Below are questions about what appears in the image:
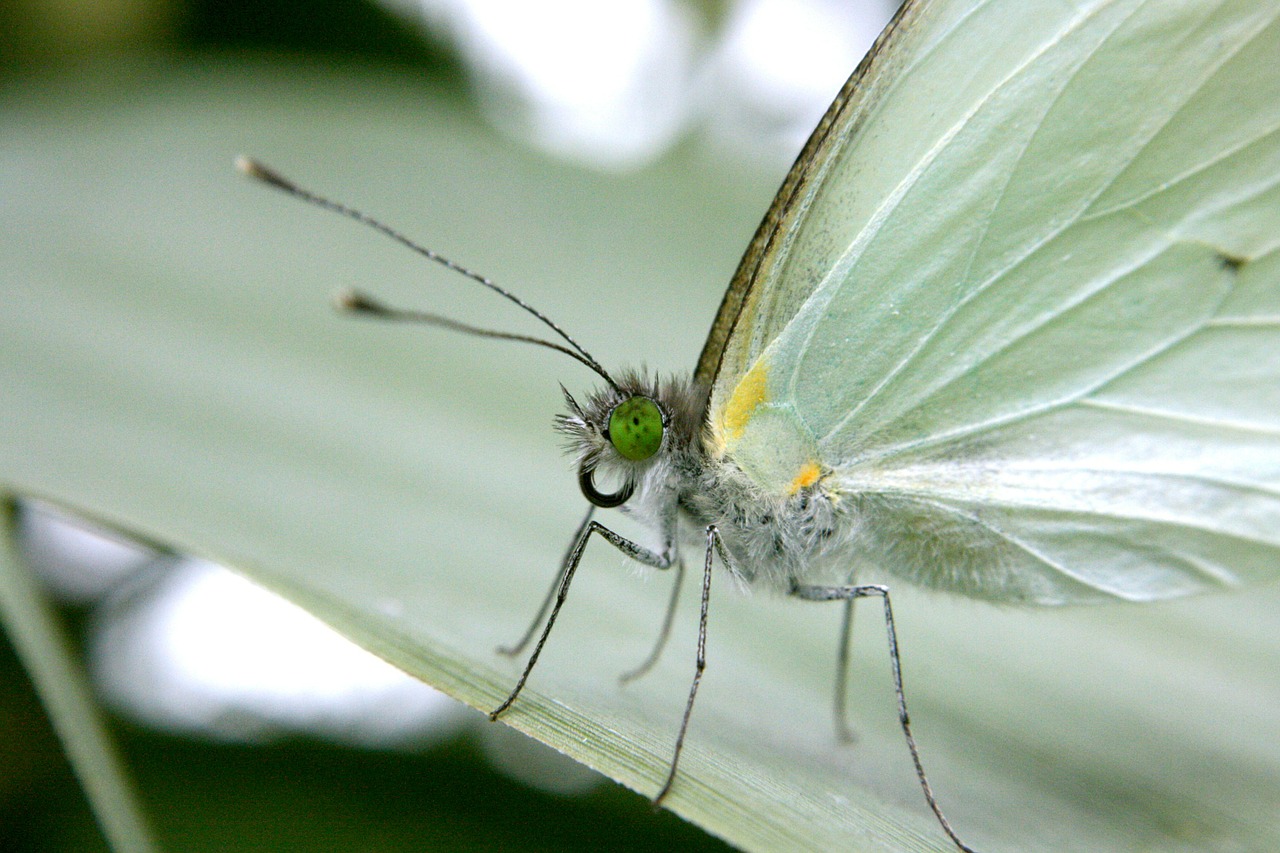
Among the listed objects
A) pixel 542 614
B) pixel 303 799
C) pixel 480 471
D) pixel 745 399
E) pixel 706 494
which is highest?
pixel 745 399

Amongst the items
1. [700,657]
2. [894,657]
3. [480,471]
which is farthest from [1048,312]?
[480,471]

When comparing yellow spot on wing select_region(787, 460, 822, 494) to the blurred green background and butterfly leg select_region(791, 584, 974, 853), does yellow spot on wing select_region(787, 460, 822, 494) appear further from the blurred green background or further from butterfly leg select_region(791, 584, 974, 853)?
the blurred green background

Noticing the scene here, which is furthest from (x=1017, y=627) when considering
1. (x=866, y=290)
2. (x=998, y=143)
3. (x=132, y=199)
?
(x=132, y=199)

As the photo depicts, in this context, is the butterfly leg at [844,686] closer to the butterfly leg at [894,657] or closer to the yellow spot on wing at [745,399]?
the butterfly leg at [894,657]

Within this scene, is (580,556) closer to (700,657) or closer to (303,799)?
(700,657)

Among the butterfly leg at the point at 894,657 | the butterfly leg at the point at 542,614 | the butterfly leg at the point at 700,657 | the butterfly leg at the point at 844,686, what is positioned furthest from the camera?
the butterfly leg at the point at 844,686

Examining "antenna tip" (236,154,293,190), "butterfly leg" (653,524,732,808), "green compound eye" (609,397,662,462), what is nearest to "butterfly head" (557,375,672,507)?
"green compound eye" (609,397,662,462)

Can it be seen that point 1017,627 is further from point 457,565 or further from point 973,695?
point 457,565

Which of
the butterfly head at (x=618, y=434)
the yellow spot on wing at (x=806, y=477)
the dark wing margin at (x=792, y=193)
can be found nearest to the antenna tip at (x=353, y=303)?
the butterfly head at (x=618, y=434)
